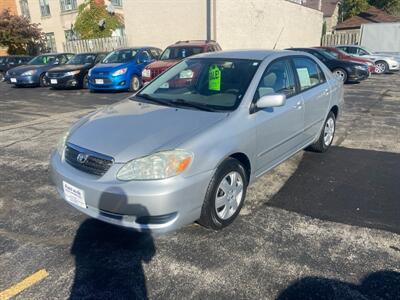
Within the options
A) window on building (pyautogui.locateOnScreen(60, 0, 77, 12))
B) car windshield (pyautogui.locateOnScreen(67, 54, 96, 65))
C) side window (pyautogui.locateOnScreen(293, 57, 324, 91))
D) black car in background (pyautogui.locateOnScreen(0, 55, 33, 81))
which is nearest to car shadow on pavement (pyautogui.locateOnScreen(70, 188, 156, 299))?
side window (pyautogui.locateOnScreen(293, 57, 324, 91))

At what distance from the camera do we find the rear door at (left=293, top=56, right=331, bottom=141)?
170 inches

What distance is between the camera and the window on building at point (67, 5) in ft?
82.0

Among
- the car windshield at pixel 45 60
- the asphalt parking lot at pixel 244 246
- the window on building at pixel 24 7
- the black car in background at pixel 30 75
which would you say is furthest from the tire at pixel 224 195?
the window on building at pixel 24 7

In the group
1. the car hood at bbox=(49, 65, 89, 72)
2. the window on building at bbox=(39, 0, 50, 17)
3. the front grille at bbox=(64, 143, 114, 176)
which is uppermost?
the window on building at bbox=(39, 0, 50, 17)

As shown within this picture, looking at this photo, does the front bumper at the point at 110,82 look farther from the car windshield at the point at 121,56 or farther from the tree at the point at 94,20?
the tree at the point at 94,20

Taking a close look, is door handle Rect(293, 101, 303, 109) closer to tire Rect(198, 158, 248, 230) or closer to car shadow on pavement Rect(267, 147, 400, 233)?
car shadow on pavement Rect(267, 147, 400, 233)

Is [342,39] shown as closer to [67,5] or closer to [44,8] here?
[67,5]

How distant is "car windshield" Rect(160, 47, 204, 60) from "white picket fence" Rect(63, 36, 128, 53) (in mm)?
9235

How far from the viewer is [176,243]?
301 cm

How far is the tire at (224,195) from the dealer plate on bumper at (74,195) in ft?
3.32

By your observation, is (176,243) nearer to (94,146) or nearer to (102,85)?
(94,146)

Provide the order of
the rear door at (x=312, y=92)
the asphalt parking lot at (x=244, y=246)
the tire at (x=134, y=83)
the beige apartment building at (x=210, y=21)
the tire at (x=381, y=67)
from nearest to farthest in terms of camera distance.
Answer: the asphalt parking lot at (x=244, y=246) → the rear door at (x=312, y=92) → the tire at (x=134, y=83) → the beige apartment building at (x=210, y=21) → the tire at (x=381, y=67)

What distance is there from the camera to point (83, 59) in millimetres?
→ 13953

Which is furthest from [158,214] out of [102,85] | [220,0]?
[220,0]
